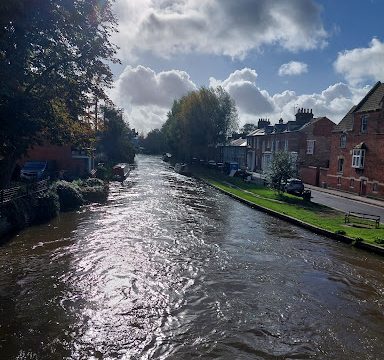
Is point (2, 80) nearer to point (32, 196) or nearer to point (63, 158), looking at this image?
point (32, 196)

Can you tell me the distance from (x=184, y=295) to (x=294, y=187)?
29205 mm

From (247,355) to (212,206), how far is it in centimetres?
2219

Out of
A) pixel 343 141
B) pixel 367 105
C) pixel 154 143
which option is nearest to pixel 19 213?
pixel 367 105

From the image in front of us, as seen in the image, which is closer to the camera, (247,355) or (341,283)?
(247,355)

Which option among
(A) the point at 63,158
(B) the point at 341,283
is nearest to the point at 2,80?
(B) the point at 341,283

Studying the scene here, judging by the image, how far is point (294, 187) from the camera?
1521 inches

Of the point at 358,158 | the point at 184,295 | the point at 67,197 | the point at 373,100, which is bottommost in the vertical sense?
the point at 184,295

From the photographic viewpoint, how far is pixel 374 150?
3738cm

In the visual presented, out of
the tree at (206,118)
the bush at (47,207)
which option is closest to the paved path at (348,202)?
A: the bush at (47,207)

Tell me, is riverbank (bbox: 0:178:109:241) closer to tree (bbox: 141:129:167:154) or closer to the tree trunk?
the tree trunk

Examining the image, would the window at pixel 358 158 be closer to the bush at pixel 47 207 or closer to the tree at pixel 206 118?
the bush at pixel 47 207

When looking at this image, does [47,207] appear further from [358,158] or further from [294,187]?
[358,158]

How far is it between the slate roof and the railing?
31.9m

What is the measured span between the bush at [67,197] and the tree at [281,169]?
1803cm
